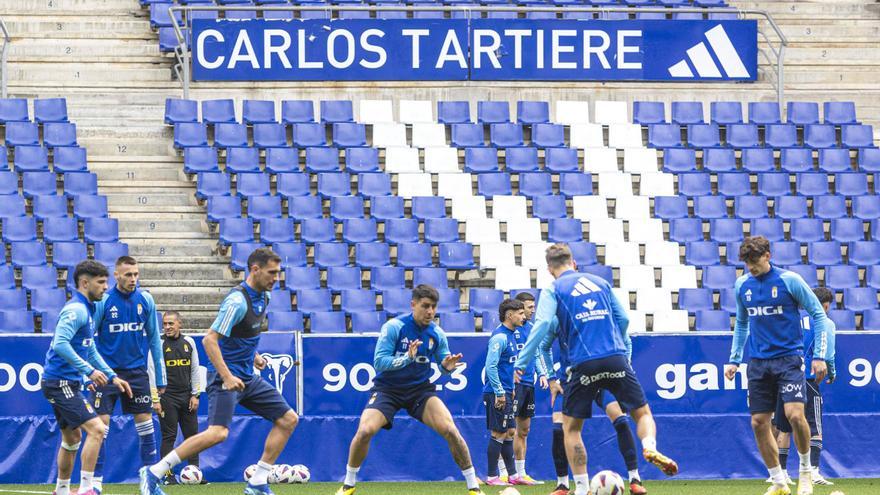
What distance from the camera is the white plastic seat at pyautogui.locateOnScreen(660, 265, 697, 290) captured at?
22547 mm

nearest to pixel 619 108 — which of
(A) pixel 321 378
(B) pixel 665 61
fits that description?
(B) pixel 665 61

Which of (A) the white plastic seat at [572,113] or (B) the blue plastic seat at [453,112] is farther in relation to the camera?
(A) the white plastic seat at [572,113]

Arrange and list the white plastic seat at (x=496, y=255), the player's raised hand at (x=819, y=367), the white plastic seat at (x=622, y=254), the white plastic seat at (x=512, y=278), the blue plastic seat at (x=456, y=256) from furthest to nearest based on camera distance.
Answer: the white plastic seat at (x=622, y=254)
the white plastic seat at (x=496, y=255)
the blue plastic seat at (x=456, y=256)
the white plastic seat at (x=512, y=278)
the player's raised hand at (x=819, y=367)

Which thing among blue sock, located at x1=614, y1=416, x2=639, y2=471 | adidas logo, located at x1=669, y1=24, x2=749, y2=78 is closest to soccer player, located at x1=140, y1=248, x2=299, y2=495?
blue sock, located at x1=614, y1=416, x2=639, y2=471

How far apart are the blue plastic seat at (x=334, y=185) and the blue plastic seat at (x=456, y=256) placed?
1.92m

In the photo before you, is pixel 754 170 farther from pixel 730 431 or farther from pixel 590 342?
pixel 590 342

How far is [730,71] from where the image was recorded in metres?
25.8

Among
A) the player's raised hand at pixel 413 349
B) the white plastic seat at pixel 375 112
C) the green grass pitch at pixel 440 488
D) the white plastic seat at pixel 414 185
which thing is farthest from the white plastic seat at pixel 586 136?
the player's raised hand at pixel 413 349

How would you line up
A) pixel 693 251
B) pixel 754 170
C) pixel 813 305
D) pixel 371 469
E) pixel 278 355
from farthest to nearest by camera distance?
pixel 754 170, pixel 693 251, pixel 278 355, pixel 371 469, pixel 813 305

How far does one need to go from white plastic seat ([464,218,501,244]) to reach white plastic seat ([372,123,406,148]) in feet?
7.03

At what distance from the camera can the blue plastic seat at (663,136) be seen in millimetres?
24797

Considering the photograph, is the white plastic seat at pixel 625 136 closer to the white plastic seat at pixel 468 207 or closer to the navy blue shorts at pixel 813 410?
the white plastic seat at pixel 468 207

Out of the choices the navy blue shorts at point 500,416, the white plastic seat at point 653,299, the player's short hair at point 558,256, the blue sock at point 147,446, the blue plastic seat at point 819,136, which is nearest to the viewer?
the player's short hair at point 558,256

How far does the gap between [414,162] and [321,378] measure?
21.9 feet
